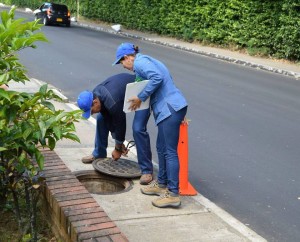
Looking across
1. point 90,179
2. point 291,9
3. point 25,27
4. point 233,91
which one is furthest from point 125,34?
point 25,27

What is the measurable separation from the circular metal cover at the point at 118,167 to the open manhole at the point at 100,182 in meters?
0.07

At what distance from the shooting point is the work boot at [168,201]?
16.1 feet

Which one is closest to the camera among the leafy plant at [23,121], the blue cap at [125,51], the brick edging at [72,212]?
the brick edging at [72,212]

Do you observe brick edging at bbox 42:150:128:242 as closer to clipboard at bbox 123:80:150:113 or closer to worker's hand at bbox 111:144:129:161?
clipboard at bbox 123:80:150:113

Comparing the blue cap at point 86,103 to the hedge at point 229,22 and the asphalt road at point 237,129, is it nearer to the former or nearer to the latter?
the asphalt road at point 237,129

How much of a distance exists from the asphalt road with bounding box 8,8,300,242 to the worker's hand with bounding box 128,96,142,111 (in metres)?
1.41

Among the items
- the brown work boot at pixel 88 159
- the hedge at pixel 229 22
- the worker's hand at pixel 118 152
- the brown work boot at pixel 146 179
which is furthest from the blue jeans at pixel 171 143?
the hedge at pixel 229 22

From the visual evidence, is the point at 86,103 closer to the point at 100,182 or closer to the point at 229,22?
the point at 100,182

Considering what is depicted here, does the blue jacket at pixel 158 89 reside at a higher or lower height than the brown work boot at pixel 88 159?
higher

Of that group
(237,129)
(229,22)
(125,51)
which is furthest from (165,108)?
(229,22)

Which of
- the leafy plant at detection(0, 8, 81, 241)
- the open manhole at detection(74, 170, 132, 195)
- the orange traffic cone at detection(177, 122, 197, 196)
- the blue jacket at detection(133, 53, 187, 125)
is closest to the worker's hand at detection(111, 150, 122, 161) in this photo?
the open manhole at detection(74, 170, 132, 195)

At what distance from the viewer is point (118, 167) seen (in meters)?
5.86

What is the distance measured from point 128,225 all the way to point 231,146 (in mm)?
3261

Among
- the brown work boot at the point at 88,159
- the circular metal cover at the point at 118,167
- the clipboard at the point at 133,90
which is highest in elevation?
the clipboard at the point at 133,90
